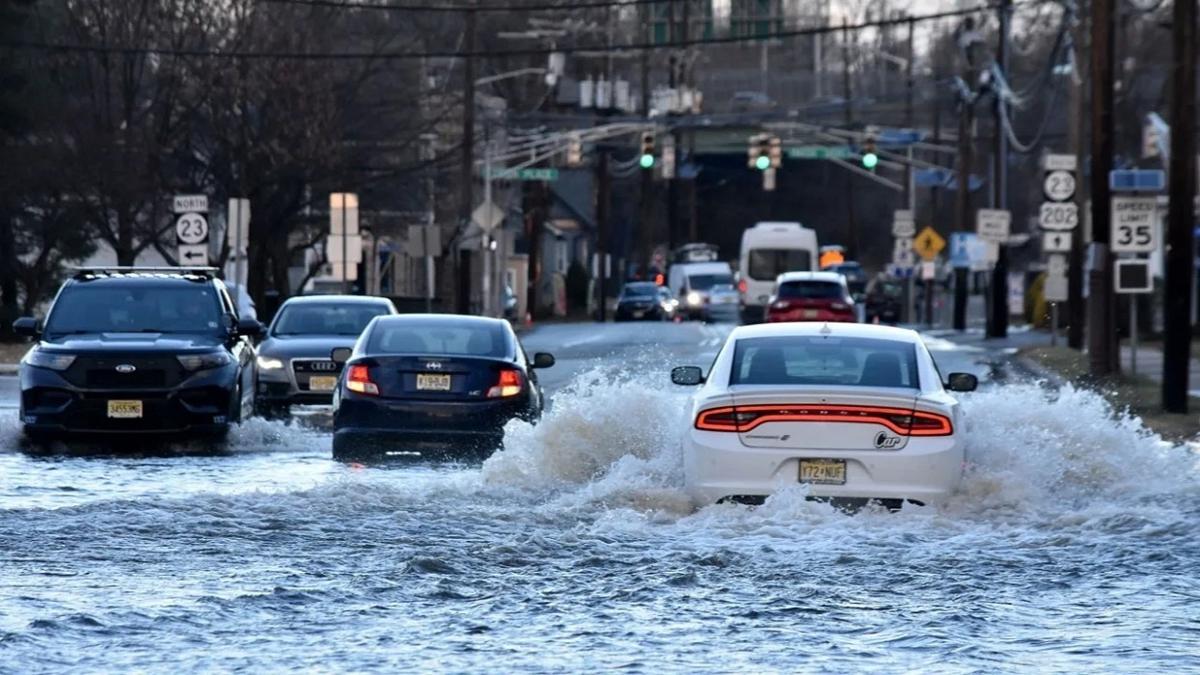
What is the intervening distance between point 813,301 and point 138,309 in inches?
1177

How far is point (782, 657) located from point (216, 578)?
3.53 metres

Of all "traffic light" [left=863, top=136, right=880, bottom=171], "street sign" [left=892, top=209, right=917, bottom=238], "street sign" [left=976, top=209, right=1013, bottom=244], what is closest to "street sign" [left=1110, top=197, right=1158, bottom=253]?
"street sign" [left=976, top=209, right=1013, bottom=244]

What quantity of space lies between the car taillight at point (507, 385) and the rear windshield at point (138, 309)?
11.6ft

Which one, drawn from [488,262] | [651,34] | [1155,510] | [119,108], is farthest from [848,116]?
[1155,510]

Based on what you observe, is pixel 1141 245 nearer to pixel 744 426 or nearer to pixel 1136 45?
pixel 744 426

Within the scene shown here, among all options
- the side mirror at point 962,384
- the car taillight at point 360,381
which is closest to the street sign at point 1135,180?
the car taillight at point 360,381

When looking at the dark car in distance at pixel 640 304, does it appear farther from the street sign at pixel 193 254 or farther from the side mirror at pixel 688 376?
the side mirror at pixel 688 376

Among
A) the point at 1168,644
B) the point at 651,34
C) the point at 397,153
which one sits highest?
the point at 651,34

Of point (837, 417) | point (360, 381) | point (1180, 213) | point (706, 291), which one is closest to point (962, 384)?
point (837, 417)

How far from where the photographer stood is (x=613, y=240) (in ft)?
416

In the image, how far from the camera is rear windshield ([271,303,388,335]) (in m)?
28.7

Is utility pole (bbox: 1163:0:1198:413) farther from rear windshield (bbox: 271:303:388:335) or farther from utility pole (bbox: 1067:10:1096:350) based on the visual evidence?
utility pole (bbox: 1067:10:1096:350)

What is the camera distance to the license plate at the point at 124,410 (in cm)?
2148

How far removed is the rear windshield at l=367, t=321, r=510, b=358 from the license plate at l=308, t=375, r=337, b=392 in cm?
531
